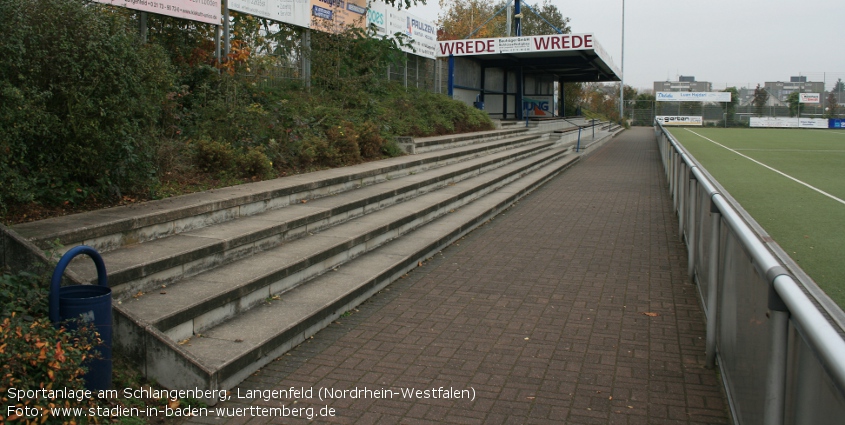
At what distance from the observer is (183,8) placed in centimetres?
1180

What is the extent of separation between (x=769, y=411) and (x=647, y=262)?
6.13m

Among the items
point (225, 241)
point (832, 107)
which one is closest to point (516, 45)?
point (225, 241)

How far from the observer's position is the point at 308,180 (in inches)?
388

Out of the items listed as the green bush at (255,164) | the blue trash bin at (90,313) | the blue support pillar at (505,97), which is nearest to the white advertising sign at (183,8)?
the green bush at (255,164)

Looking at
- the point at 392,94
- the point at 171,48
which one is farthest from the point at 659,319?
the point at 392,94

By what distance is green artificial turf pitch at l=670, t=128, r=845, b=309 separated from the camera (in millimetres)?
8516

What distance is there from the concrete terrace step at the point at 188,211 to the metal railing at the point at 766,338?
487 centimetres

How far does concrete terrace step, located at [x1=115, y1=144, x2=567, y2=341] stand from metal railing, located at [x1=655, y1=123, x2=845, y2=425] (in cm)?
379

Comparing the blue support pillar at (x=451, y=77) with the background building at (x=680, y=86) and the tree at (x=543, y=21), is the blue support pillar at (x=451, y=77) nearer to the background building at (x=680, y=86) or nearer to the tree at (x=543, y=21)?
the tree at (x=543, y=21)

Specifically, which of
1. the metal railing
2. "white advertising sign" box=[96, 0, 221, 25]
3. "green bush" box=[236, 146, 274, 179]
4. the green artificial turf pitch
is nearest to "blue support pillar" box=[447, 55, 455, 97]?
the green artificial turf pitch

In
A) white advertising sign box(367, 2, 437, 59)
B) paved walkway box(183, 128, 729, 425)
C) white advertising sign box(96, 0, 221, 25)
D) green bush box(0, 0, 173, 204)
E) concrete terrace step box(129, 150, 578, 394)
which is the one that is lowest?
paved walkway box(183, 128, 729, 425)

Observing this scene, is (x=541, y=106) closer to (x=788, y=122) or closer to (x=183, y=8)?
(x=183, y=8)

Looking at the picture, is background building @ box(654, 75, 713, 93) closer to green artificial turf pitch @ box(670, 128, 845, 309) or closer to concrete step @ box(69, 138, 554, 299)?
green artificial turf pitch @ box(670, 128, 845, 309)

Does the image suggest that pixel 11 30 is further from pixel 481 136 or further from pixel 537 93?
pixel 537 93
